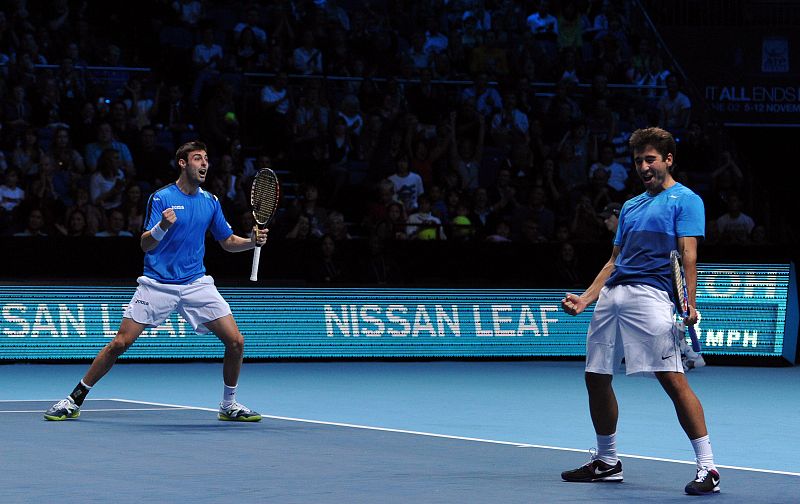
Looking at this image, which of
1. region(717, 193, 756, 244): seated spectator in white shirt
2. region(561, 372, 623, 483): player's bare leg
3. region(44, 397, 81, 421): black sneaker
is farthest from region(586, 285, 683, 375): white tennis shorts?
region(717, 193, 756, 244): seated spectator in white shirt

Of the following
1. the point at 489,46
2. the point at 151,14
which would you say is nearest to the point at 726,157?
the point at 489,46

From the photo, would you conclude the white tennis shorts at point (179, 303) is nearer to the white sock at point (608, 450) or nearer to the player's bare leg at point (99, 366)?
the player's bare leg at point (99, 366)

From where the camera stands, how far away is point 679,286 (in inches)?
272

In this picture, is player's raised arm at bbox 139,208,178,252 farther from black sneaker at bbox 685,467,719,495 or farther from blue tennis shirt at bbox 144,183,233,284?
black sneaker at bbox 685,467,719,495

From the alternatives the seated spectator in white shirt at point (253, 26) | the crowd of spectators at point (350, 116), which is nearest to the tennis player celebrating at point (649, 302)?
the crowd of spectators at point (350, 116)

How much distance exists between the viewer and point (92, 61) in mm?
19766

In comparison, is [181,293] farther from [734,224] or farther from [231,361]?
[734,224]

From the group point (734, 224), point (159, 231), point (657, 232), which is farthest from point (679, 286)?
point (734, 224)

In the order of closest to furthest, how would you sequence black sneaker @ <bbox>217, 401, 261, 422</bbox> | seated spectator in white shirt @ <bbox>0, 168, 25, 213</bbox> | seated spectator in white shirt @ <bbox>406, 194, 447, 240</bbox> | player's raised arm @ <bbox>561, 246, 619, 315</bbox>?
player's raised arm @ <bbox>561, 246, 619, 315</bbox>, black sneaker @ <bbox>217, 401, 261, 422</bbox>, seated spectator in white shirt @ <bbox>0, 168, 25, 213</bbox>, seated spectator in white shirt @ <bbox>406, 194, 447, 240</bbox>

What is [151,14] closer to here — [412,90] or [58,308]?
[412,90]

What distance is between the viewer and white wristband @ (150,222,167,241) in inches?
380

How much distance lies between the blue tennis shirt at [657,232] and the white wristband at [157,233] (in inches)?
143

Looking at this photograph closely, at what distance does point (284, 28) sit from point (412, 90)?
2.18 meters

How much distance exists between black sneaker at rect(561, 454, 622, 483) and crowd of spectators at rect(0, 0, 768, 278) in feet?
29.6
